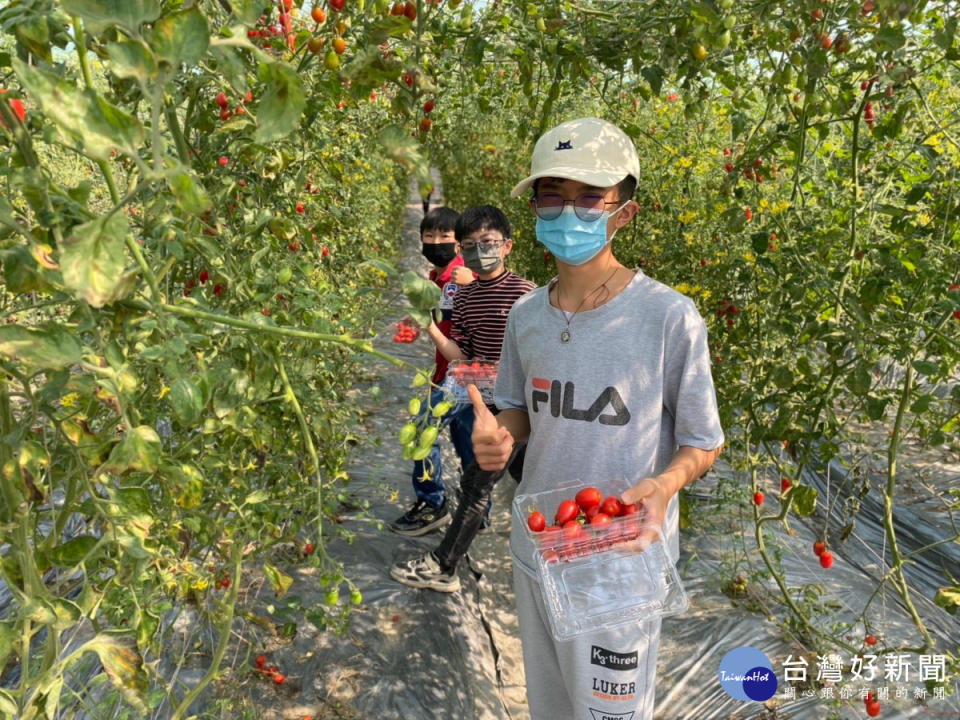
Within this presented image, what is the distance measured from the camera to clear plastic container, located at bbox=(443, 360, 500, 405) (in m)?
2.41

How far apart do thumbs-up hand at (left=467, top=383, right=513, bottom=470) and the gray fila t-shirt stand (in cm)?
8

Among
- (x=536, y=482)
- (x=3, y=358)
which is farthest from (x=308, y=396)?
(x=3, y=358)

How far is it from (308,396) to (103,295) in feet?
4.34

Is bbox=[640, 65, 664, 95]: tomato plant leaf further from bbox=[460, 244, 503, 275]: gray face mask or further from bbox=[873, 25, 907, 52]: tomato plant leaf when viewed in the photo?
bbox=[460, 244, 503, 275]: gray face mask

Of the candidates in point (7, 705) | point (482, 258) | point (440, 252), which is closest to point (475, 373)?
point (482, 258)

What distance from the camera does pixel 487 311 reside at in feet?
8.14

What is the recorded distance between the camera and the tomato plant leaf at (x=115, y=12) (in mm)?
429

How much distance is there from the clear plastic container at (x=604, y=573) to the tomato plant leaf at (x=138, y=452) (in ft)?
2.58

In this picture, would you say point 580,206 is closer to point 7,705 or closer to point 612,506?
point 612,506

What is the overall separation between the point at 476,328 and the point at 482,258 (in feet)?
0.82

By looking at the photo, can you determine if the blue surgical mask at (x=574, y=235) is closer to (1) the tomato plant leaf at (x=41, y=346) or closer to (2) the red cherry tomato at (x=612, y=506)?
(2) the red cherry tomato at (x=612, y=506)

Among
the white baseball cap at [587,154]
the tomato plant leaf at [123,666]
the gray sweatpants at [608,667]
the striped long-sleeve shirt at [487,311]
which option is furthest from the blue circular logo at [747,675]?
the tomato plant leaf at [123,666]

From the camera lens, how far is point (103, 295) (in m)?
0.44

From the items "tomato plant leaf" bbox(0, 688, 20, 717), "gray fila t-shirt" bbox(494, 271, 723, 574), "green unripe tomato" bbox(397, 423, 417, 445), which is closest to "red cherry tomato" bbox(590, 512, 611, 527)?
"gray fila t-shirt" bbox(494, 271, 723, 574)
